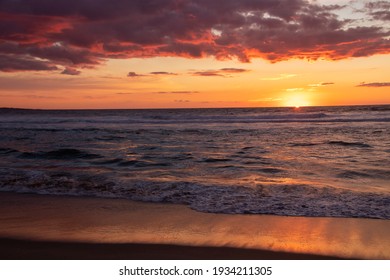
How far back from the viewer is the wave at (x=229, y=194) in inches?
246

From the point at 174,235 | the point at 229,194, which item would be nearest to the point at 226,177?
the point at 229,194

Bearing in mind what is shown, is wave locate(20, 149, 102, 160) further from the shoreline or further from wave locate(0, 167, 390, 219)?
the shoreline

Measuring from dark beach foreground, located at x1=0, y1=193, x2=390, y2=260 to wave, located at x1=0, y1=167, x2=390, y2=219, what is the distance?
0.37 metres

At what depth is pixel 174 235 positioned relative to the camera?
5070 millimetres

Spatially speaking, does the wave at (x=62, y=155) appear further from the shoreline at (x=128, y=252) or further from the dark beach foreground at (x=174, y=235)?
the shoreline at (x=128, y=252)

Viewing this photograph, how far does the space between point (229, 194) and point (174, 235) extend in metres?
2.50

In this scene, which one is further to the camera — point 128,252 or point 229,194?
point 229,194

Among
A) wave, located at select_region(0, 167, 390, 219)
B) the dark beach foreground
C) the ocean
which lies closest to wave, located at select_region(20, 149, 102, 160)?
the ocean

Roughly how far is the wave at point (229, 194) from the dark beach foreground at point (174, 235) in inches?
14.4

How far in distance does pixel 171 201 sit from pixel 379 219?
138 inches

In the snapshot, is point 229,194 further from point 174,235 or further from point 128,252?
point 128,252

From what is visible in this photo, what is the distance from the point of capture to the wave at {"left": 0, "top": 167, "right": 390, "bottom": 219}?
6.24m
